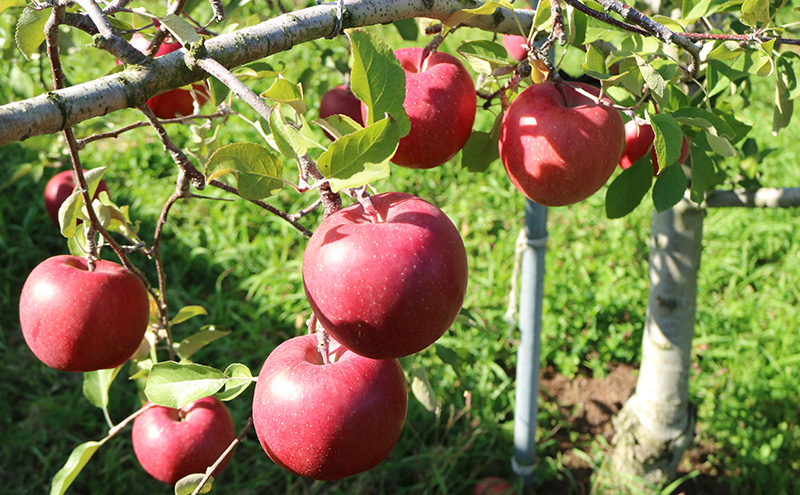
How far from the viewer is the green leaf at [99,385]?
3.88ft

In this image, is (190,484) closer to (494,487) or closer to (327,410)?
(327,410)

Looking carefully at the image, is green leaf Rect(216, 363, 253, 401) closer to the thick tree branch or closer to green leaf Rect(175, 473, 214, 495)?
green leaf Rect(175, 473, 214, 495)

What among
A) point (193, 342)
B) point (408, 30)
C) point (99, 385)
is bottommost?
point (99, 385)

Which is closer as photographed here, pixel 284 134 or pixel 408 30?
pixel 284 134

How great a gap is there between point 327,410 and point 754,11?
2.42 ft

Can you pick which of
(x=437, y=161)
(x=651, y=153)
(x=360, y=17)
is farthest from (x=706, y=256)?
(x=360, y=17)

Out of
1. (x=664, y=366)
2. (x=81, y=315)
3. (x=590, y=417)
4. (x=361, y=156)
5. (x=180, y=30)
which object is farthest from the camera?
(x=590, y=417)

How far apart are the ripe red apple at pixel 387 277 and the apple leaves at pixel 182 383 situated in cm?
18

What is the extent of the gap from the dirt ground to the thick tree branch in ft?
5.19

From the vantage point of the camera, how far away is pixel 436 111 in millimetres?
820

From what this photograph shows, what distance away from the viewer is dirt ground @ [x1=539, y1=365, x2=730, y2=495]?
197 centimetres

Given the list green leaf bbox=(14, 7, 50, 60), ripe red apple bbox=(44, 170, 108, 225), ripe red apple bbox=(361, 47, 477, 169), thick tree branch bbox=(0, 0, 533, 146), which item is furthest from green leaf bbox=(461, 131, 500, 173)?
ripe red apple bbox=(44, 170, 108, 225)

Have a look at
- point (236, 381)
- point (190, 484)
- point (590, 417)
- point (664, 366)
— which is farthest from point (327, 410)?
point (590, 417)

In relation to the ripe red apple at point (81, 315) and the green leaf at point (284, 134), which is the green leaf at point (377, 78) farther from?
the ripe red apple at point (81, 315)
